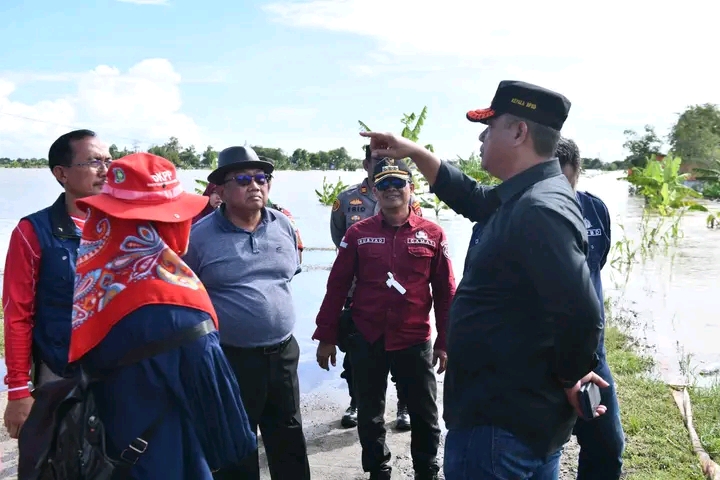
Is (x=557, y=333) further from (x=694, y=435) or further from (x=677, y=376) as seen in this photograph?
(x=677, y=376)

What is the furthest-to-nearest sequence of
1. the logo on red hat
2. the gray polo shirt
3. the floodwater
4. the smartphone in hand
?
the floodwater < the gray polo shirt < the smartphone in hand < the logo on red hat

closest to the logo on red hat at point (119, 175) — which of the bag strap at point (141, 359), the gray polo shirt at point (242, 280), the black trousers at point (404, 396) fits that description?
the bag strap at point (141, 359)

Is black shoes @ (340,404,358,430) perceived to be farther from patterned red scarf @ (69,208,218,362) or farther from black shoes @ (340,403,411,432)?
patterned red scarf @ (69,208,218,362)

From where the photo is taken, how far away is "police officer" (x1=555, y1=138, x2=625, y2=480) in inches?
129

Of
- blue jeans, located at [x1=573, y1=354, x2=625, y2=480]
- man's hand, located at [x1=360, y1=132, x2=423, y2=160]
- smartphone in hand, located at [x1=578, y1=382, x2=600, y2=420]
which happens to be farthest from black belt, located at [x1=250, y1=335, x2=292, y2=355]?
smartphone in hand, located at [x1=578, y1=382, x2=600, y2=420]

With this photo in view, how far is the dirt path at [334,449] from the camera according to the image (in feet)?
14.7

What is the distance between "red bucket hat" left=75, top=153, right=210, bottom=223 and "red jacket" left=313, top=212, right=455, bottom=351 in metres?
2.18

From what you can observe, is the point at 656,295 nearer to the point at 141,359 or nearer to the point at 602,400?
the point at 602,400

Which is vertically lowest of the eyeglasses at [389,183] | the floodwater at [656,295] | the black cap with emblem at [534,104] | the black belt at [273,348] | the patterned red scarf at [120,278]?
the floodwater at [656,295]

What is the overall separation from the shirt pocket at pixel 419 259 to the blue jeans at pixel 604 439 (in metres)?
1.38

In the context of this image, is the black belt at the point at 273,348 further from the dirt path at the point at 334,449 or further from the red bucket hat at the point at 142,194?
the red bucket hat at the point at 142,194

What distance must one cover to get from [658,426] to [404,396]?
7.28 feet

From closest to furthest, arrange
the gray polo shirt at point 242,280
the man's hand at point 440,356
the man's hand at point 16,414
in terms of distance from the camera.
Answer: the man's hand at point 16,414, the gray polo shirt at point 242,280, the man's hand at point 440,356

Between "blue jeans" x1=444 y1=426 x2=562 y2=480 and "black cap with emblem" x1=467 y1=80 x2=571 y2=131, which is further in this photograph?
"black cap with emblem" x1=467 y1=80 x2=571 y2=131
